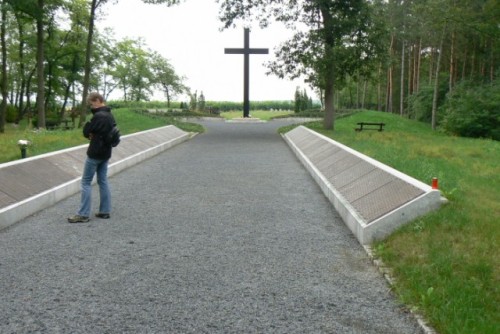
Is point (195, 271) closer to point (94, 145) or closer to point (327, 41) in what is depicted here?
point (94, 145)

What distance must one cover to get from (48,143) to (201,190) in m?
8.36

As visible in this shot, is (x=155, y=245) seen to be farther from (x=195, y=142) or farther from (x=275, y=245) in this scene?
(x=195, y=142)

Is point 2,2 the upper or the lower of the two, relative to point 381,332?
upper

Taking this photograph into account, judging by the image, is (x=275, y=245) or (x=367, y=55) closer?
(x=275, y=245)

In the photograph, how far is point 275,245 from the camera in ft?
21.0

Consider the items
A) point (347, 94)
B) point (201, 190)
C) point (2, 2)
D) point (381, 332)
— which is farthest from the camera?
point (347, 94)

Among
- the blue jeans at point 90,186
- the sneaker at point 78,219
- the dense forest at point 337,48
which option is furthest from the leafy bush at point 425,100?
the sneaker at point 78,219

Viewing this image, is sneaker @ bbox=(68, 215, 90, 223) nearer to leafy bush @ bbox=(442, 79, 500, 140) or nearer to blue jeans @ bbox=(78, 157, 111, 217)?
blue jeans @ bbox=(78, 157, 111, 217)

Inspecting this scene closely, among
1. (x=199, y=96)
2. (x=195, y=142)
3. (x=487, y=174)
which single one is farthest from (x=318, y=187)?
(x=199, y=96)

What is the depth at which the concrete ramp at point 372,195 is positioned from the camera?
6390mm

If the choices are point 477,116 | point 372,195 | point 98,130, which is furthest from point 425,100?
point 98,130

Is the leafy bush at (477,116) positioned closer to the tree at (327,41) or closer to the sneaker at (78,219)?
the tree at (327,41)

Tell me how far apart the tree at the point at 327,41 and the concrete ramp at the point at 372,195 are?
14.1 m

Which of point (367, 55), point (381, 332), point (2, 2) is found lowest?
point (381, 332)
